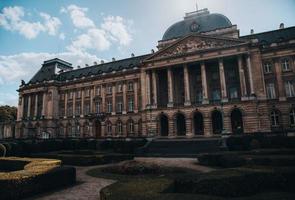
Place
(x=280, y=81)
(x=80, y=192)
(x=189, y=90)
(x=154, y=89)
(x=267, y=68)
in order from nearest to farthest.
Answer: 1. (x=80, y=192)
2. (x=280, y=81)
3. (x=267, y=68)
4. (x=189, y=90)
5. (x=154, y=89)

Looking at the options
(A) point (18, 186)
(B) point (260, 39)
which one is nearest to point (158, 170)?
(A) point (18, 186)

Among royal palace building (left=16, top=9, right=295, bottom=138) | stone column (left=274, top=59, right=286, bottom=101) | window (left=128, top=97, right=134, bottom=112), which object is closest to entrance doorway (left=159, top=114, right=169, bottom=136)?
royal palace building (left=16, top=9, right=295, bottom=138)

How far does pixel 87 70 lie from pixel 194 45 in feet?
107

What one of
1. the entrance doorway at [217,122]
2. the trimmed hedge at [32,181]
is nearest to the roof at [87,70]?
the entrance doorway at [217,122]

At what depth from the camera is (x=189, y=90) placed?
4384cm

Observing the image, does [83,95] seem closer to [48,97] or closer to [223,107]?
[48,97]

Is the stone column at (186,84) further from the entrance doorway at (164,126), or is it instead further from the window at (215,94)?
the entrance doorway at (164,126)

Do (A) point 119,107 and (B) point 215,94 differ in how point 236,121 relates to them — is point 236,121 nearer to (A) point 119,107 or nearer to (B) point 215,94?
(B) point 215,94

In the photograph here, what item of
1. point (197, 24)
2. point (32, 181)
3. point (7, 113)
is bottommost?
point (32, 181)

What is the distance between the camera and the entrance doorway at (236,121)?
3972 cm

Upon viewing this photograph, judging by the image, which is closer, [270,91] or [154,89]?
[270,91]

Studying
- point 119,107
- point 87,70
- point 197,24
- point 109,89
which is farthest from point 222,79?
point 87,70

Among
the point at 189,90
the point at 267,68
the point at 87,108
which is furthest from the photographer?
the point at 87,108

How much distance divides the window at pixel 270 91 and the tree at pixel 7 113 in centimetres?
8474
